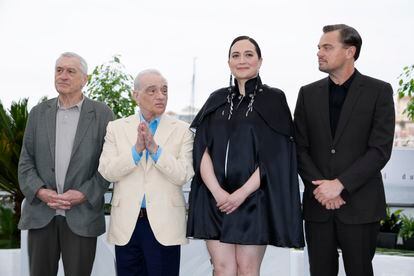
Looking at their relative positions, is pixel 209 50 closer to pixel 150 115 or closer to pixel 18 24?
pixel 18 24

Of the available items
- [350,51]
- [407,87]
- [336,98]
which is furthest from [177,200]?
→ [407,87]

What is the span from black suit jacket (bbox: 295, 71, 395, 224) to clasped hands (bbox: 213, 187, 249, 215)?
38 cm

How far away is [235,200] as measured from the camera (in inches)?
102

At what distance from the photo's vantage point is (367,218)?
8.76ft

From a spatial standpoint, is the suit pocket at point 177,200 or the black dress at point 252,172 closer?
the black dress at point 252,172

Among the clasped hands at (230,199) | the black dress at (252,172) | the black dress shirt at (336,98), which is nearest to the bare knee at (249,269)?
the black dress at (252,172)

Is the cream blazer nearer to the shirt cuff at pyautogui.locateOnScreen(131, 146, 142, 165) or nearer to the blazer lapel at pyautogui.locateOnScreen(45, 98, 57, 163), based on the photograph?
the shirt cuff at pyautogui.locateOnScreen(131, 146, 142, 165)

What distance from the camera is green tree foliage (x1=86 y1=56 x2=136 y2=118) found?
569 cm

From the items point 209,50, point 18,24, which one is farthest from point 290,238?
point 18,24

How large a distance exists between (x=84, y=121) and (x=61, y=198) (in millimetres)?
447

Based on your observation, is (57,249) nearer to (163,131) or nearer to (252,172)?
(163,131)

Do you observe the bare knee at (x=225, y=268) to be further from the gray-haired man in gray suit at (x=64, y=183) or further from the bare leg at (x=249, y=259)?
the gray-haired man in gray suit at (x=64, y=183)

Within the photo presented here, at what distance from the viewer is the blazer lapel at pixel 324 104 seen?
2779 millimetres

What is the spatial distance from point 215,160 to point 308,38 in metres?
3.84
